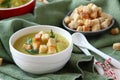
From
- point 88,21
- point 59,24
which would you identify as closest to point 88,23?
point 88,21

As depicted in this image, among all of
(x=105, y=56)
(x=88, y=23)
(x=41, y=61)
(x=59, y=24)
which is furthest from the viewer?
(x=59, y=24)

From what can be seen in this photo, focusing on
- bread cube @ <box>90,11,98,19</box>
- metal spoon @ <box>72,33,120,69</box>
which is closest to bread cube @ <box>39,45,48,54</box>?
metal spoon @ <box>72,33,120,69</box>

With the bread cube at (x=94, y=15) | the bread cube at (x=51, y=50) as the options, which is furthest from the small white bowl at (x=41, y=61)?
the bread cube at (x=94, y=15)

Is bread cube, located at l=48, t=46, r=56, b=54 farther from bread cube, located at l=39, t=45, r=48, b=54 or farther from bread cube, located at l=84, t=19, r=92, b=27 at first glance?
bread cube, located at l=84, t=19, r=92, b=27

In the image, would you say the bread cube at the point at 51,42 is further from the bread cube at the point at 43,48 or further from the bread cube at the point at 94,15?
the bread cube at the point at 94,15

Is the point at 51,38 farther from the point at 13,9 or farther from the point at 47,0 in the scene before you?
the point at 47,0

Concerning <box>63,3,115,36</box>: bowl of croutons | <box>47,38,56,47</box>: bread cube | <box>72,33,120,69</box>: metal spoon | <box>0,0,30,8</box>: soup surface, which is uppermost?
<box>47,38,56,47</box>: bread cube

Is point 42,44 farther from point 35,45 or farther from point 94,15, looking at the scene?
point 94,15
